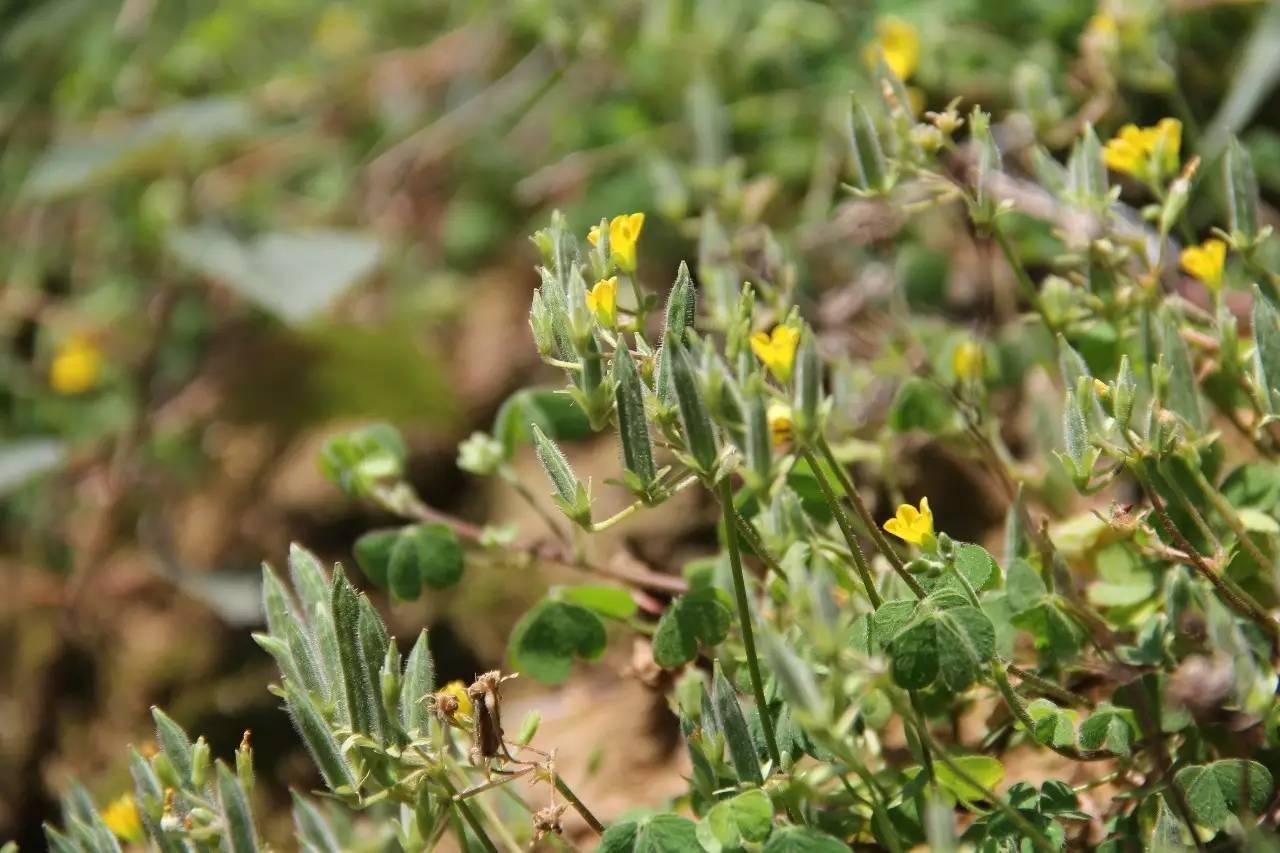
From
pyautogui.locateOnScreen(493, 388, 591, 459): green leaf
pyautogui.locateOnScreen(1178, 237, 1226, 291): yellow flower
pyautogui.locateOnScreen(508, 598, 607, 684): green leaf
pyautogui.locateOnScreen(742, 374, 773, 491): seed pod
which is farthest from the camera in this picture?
pyautogui.locateOnScreen(493, 388, 591, 459): green leaf

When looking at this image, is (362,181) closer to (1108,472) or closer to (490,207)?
(490,207)

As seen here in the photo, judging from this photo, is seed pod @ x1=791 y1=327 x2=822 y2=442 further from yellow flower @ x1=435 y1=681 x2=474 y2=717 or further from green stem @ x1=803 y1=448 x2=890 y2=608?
yellow flower @ x1=435 y1=681 x2=474 y2=717

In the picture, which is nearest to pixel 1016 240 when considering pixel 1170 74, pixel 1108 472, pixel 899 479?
pixel 1170 74

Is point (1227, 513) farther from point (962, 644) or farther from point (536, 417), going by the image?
point (536, 417)

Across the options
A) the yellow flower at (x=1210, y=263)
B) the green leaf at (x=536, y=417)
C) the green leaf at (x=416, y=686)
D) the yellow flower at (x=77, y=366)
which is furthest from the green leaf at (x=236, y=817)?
the yellow flower at (x=77, y=366)

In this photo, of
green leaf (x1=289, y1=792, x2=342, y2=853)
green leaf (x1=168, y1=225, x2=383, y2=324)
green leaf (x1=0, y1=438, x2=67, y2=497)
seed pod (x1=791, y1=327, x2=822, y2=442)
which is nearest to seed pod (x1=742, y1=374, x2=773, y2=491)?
seed pod (x1=791, y1=327, x2=822, y2=442)

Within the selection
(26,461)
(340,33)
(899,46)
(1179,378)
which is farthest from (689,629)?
(340,33)

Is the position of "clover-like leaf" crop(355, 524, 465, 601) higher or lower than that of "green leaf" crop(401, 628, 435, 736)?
lower
